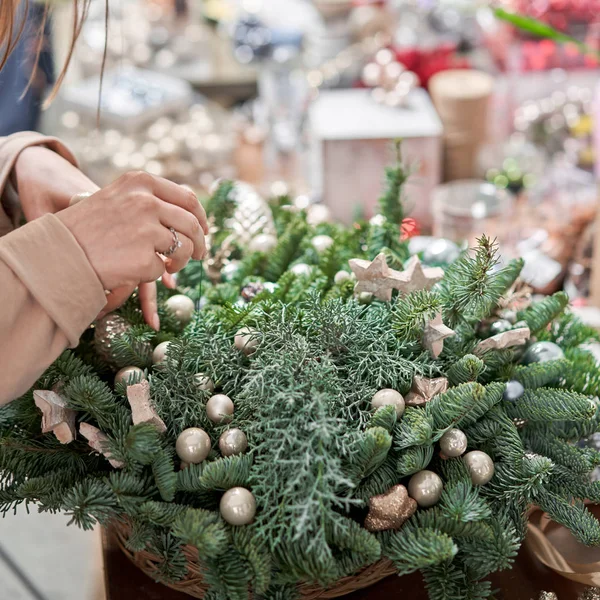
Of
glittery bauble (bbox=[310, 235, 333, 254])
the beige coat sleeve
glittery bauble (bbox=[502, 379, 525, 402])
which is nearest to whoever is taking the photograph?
the beige coat sleeve

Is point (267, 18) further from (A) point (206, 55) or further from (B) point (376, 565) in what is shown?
(B) point (376, 565)

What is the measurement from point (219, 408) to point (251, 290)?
0.15 m

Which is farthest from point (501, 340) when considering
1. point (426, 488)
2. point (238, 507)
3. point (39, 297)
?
A: point (39, 297)

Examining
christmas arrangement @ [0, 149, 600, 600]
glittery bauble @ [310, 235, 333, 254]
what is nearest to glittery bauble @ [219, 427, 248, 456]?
christmas arrangement @ [0, 149, 600, 600]

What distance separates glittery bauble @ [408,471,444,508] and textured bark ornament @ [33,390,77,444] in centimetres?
25

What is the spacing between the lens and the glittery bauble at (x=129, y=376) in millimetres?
557

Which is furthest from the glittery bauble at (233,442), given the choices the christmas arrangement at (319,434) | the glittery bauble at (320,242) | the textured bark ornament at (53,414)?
the glittery bauble at (320,242)

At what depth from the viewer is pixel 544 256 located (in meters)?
1.26

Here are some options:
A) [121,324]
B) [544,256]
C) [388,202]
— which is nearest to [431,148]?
[544,256]

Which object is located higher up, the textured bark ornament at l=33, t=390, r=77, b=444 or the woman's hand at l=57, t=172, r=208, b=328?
the woman's hand at l=57, t=172, r=208, b=328

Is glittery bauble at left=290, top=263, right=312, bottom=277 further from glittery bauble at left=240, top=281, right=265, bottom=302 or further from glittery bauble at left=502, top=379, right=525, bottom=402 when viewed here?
glittery bauble at left=502, top=379, right=525, bottom=402

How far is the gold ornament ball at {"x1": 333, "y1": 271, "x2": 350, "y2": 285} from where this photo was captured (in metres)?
0.67

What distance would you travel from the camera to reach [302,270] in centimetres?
71

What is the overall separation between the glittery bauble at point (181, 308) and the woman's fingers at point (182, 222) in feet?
0.33
